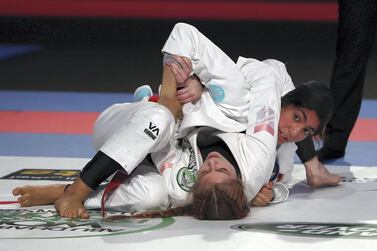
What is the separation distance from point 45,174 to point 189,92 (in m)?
0.99

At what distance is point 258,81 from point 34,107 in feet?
10.4

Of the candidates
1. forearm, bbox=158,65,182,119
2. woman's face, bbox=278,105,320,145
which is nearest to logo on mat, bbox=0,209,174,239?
forearm, bbox=158,65,182,119

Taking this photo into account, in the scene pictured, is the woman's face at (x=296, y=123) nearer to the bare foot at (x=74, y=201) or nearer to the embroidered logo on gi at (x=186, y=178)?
the embroidered logo on gi at (x=186, y=178)

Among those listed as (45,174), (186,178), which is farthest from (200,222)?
(45,174)

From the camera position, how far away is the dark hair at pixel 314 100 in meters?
3.76

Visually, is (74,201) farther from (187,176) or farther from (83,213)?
(187,176)

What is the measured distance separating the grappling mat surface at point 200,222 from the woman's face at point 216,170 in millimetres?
182

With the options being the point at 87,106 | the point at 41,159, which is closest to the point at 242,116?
the point at 41,159

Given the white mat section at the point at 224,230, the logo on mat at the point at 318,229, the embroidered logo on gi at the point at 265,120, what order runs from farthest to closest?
the embroidered logo on gi at the point at 265,120
the logo on mat at the point at 318,229
the white mat section at the point at 224,230

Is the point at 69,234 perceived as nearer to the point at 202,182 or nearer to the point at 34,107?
the point at 202,182

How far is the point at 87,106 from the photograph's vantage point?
6754 mm

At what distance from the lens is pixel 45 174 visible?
14.7 feet

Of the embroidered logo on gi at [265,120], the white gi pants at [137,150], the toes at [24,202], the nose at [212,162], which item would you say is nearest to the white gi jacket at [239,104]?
the embroidered logo on gi at [265,120]

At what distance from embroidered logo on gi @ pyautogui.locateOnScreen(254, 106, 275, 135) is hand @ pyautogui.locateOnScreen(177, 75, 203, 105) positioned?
315 mm
